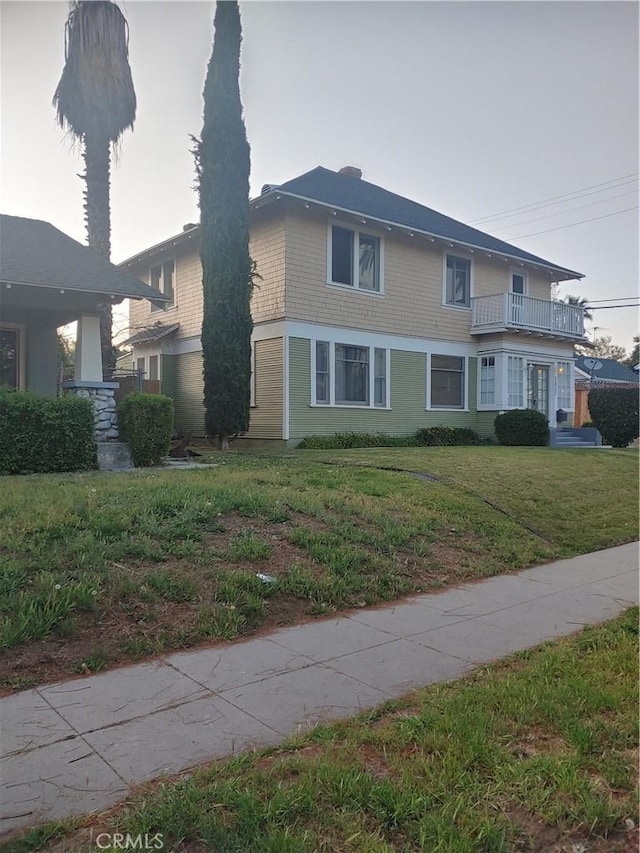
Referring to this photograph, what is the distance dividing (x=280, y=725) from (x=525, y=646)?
2.08 m

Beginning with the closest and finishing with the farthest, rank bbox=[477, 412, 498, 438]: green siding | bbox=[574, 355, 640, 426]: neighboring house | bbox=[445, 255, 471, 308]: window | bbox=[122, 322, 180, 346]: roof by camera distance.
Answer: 1. bbox=[122, 322, 180, 346]: roof
2. bbox=[445, 255, 471, 308]: window
3. bbox=[477, 412, 498, 438]: green siding
4. bbox=[574, 355, 640, 426]: neighboring house

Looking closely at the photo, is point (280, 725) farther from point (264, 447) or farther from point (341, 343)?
point (341, 343)

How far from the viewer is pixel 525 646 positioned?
4.51 meters

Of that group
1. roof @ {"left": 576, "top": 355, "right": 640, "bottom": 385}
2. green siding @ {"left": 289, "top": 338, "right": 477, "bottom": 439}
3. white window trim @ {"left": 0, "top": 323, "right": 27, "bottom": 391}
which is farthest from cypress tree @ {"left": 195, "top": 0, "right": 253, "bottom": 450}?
roof @ {"left": 576, "top": 355, "right": 640, "bottom": 385}

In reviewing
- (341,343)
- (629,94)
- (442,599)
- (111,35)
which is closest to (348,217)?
(341,343)

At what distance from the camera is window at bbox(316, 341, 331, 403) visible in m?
16.9

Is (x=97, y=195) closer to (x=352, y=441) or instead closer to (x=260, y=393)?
(x=260, y=393)

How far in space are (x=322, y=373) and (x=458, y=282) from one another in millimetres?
6450

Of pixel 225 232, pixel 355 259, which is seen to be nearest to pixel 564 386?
pixel 355 259

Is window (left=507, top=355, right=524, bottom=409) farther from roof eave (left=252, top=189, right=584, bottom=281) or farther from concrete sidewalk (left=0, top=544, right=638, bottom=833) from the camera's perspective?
concrete sidewalk (left=0, top=544, right=638, bottom=833)

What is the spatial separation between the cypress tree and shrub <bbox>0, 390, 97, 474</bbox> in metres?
4.93

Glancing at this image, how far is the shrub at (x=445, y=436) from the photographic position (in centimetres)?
1891

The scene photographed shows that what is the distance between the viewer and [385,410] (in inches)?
722

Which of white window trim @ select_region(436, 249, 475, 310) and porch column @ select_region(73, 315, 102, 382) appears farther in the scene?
white window trim @ select_region(436, 249, 475, 310)
